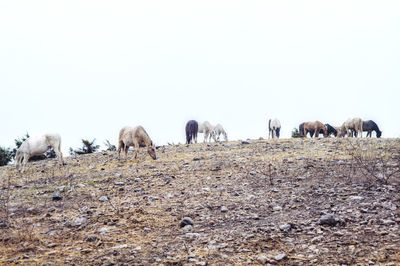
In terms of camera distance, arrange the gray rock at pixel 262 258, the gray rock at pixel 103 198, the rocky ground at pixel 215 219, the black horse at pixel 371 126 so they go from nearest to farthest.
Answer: the gray rock at pixel 262 258
the rocky ground at pixel 215 219
the gray rock at pixel 103 198
the black horse at pixel 371 126

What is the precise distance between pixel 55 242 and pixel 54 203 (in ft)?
8.00

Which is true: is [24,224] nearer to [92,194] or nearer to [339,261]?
[92,194]

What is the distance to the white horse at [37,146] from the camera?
13617 mm

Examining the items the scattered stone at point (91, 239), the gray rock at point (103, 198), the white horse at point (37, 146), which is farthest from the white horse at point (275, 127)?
the scattered stone at point (91, 239)

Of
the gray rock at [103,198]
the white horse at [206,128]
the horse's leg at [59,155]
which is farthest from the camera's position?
the white horse at [206,128]

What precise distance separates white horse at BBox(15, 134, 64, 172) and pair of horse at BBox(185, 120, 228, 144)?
12.4m

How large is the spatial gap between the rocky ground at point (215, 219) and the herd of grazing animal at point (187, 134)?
15.0 feet

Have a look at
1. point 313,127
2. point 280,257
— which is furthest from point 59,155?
point 313,127

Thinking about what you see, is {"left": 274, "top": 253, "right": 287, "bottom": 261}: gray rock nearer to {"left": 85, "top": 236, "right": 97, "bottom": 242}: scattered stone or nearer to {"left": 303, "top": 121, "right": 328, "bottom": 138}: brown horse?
{"left": 85, "top": 236, "right": 97, "bottom": 242}: scattered stone

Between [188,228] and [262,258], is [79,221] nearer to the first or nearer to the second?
[188,228]

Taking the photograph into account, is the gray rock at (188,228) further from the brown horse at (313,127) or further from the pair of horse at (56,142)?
the brown horse at (313,127)

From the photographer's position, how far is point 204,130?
1229 inches

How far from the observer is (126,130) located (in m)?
13.9

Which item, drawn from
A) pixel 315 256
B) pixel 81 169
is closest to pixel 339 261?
pixel 315 256
